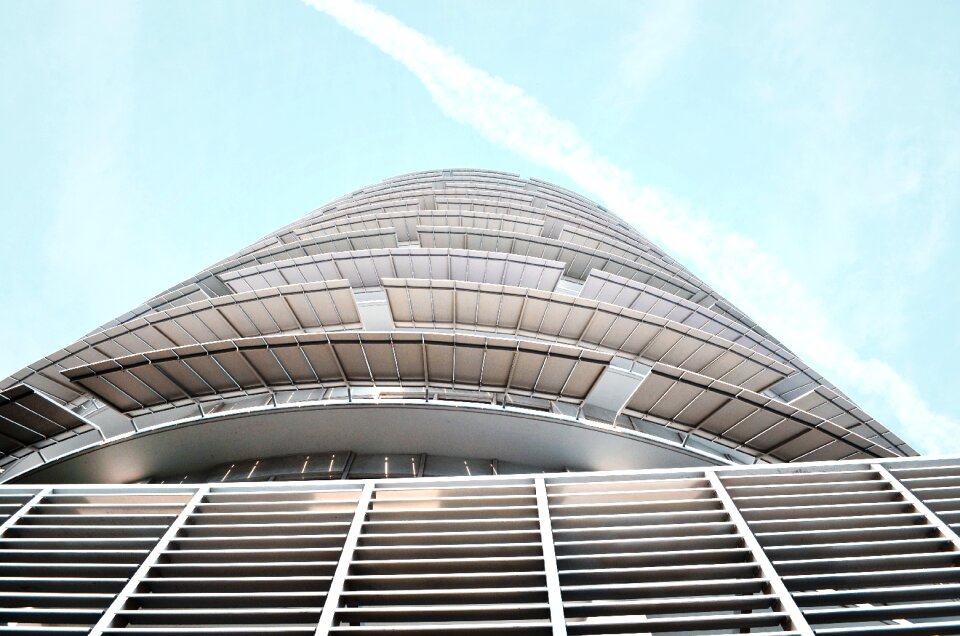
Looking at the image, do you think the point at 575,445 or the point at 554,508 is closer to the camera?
the point at 554,508

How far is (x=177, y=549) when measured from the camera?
6.25m

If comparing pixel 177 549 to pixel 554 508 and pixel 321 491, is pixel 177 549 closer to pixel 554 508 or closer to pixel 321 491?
pixel 321 491

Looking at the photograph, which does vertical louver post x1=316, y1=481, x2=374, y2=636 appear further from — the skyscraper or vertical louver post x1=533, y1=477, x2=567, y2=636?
vertical louver post x1=533, y1=477, x2=567, y2=636

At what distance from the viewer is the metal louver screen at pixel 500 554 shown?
5.07m

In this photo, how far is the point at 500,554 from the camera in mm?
5902

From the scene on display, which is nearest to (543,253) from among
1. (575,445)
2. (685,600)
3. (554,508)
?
(575,445)

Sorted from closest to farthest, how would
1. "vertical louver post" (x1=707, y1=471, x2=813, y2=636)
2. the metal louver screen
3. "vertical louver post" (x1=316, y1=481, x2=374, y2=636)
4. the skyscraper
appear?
"vertical louver post" (x1=707, y1=471, x2=813, y2=636) → "vertical louver post" (x1=316, y1=481, x2=374, y2=636) → the metal louver screen → the skyscraper

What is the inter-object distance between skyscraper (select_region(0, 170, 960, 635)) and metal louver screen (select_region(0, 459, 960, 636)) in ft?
0.10

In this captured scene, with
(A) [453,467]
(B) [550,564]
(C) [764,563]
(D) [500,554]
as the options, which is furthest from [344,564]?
(A) [453,467]

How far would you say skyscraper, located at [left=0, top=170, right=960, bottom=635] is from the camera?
5.35 metres

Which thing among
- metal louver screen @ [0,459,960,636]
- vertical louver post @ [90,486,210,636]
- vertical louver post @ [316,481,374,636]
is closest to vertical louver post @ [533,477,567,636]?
metal louver screen @ [0,459,960,636]

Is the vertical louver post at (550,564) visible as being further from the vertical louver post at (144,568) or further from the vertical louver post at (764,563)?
the vertical louver post at (144,568)

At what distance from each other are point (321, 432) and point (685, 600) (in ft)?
31.2

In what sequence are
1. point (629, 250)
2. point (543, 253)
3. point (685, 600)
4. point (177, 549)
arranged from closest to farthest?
point (685, 600) → point (177, 549) → point (543, 253) → point (629, 250)
